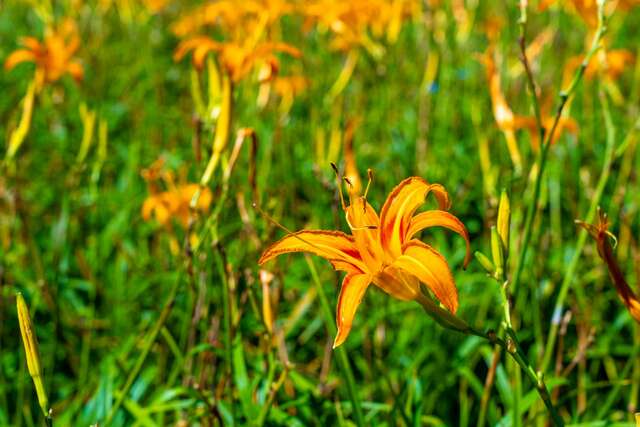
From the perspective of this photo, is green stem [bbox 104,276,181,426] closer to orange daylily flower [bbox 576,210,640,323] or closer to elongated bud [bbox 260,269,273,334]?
elongated bud [bbox 260,269,273,334]

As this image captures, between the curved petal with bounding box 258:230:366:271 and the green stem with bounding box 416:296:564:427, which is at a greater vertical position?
the curved petal with bounding box 258:230:366:271

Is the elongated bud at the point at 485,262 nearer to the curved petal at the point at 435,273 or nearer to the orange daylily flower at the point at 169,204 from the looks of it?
the curved petal at the point at 435,273

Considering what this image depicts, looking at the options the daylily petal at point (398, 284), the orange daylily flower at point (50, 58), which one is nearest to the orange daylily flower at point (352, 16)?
the orange daylily flower at point (50, 58)

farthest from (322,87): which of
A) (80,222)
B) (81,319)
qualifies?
(81,319)

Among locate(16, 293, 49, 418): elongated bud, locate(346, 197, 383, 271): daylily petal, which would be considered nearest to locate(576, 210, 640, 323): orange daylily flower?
locate(346, 197, 383, 271): daylily petal

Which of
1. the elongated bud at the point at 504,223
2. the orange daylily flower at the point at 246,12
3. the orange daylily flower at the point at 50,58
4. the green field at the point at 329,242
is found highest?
the orange daylily flower at the point at 246,12

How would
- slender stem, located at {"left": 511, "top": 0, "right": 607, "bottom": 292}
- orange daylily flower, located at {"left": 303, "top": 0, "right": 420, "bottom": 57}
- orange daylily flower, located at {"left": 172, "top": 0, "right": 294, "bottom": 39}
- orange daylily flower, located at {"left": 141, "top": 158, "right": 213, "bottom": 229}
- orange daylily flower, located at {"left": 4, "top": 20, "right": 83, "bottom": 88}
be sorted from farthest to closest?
1. orange daylily flower, located at {"left": 303, "top": 0, "right": 420, "bottom": 57}
2. orange daylily flower, located at {"left": 172, "top": 0, "right": 294, "bottom": 39}
3. orange daylily flower, located at {"left": 4, "top": 20, "right": 83, "bottom": 88}
4. orange daylily flower, located at {"left": 141, "top": 158, "right": 213, "bottom": 229}
5. slender stem, located at {"left": 511, "top": 0, "right": 607, "bottom": 292}

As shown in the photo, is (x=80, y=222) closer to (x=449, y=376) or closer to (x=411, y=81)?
(x=449, y=376)
